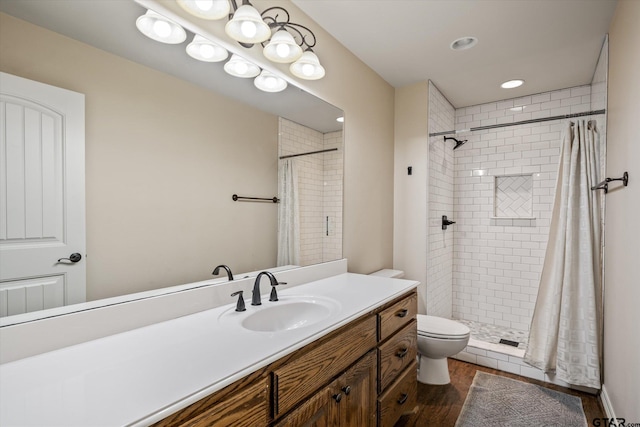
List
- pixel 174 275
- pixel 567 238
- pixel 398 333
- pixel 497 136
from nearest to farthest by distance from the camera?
pixel 174 275 < pixel 398 333 < pixel 567 238 < pixel 497 136

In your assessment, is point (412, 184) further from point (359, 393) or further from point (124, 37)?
point (124, 37)

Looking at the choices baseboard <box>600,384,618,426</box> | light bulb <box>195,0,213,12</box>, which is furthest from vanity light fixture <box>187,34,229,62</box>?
baseboard <box>600,384,618,426</box>

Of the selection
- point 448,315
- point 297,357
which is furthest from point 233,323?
point 448,315

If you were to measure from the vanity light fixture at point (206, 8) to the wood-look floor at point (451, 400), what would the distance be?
2335mm

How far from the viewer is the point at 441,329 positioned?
90.3 inches

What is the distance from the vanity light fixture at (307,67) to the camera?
5.92ft

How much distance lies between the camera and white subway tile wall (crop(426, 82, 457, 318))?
9.63ft

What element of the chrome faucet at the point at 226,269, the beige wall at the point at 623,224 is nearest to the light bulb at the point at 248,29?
the chrome faucet at the point at 226,269

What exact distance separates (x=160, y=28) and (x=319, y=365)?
55.7 inches

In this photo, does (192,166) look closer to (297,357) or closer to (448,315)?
(297,357)

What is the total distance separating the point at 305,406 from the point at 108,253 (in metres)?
0.85

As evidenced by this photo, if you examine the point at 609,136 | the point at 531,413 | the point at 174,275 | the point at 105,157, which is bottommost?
the point at 531,413

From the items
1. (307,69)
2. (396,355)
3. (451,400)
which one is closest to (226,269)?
(396,355)

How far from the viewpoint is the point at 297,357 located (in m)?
1.04
